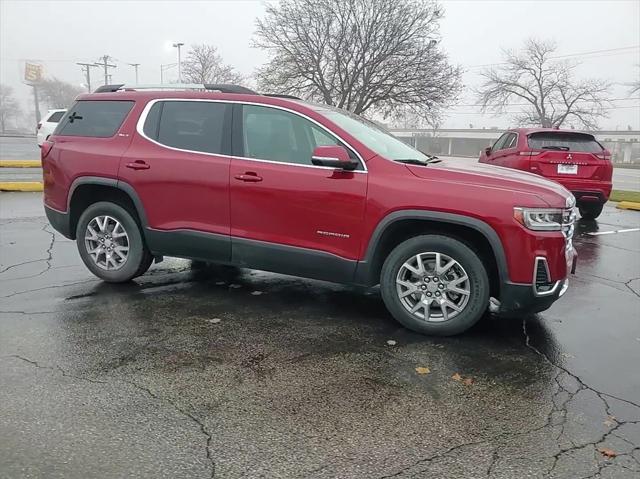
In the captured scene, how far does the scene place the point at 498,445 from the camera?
2740 millimetres

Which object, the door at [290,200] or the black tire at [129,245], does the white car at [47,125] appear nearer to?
the black tire at [129,245]

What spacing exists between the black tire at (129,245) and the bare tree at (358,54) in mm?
21756

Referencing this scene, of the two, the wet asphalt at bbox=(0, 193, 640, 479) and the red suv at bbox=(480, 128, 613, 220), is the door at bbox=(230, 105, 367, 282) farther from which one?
the red suv at bbox=(480, 128, 613, 220)

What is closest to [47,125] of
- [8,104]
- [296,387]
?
[296,387]

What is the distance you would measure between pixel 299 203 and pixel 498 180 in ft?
5.11

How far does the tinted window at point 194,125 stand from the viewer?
15.7 ft

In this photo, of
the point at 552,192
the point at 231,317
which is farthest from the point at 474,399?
the point at 231,317

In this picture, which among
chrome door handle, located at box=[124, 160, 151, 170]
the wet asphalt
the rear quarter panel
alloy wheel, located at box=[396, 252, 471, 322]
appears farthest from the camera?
the rear quarter panel

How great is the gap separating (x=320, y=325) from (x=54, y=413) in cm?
207

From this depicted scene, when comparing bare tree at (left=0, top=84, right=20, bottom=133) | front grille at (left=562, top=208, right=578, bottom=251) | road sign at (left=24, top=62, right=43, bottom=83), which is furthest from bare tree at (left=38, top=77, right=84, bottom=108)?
front grille at (left=562, top=208, right=578, bottom=251)

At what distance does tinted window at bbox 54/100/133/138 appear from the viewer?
5227 millimetres

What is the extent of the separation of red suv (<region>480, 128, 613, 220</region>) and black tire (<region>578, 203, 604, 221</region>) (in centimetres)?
80

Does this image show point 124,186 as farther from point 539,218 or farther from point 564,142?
point 564,142

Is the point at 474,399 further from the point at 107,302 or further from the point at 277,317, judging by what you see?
the point at 107,302
